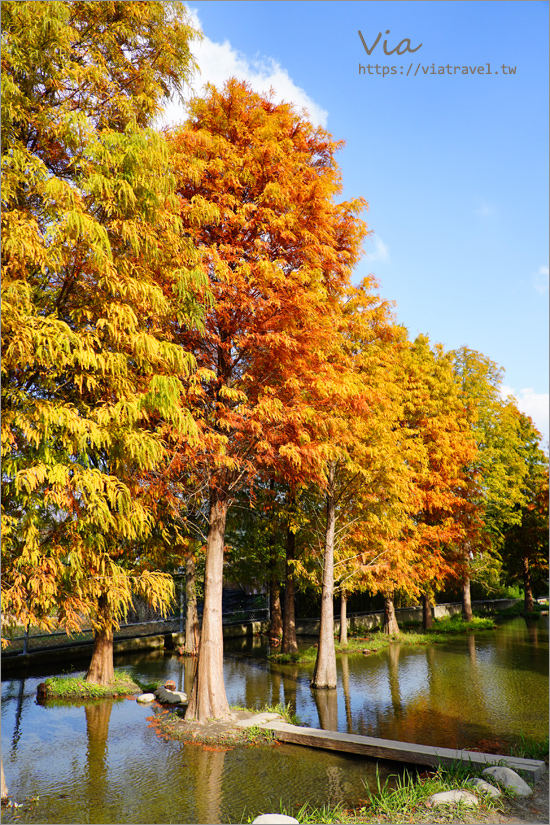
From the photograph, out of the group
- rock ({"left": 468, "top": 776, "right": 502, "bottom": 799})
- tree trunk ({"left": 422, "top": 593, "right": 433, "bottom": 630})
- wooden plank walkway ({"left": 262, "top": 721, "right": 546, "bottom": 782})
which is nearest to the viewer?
rock ({"left": 468, "top": 776, "right": 502, "bottom": 799})

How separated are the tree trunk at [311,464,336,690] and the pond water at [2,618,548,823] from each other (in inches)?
17.9

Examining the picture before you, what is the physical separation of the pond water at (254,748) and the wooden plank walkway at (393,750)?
0.64 ft

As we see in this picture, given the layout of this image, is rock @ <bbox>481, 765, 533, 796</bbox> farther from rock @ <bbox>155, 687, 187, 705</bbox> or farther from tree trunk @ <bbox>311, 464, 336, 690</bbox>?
tree trunk @ <bbox>311, 464, 336, 690</bbox>

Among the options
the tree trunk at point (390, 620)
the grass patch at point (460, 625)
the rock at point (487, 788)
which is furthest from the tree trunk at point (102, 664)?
the grass patch at point (460, 625)

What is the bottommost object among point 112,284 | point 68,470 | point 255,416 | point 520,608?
point 520,608

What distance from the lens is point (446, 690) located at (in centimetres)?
1466

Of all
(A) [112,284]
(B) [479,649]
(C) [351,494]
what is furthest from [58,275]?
(B) [479,649]

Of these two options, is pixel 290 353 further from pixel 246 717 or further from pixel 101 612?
pixel 246 717

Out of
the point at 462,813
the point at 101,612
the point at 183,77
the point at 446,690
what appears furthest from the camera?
the point at 446,690

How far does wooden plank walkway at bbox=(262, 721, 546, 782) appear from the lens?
7.79 m

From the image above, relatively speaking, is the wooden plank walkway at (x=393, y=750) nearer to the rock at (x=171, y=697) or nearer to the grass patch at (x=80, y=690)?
the rock at (x=171, y=697)

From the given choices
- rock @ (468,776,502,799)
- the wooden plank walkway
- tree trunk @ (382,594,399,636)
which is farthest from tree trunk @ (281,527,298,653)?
rock @ (468,776,502,799)

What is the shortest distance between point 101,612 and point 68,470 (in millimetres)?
2200

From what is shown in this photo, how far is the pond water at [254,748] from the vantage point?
23.9 ft
